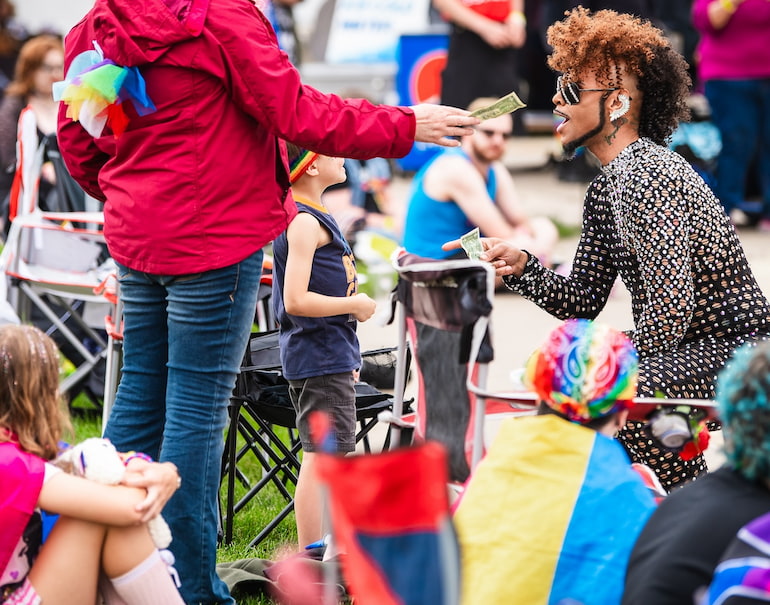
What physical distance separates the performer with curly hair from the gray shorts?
0.54 meters

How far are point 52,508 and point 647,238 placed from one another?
1822 mm

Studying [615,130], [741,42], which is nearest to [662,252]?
[615,130]

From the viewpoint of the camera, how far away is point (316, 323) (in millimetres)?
3713

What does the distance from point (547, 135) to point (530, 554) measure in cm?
1156

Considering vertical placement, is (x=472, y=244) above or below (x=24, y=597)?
above

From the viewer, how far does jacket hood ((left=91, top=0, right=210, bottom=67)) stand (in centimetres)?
303

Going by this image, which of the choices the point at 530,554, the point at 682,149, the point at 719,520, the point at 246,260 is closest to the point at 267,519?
the point at 246,260

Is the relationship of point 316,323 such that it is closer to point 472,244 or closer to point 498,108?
point 472,244

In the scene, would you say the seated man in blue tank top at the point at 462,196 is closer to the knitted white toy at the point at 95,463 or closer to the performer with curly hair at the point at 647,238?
the performer with curly hair at the point at 647,238

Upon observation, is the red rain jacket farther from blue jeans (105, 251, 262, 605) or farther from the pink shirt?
the pink shirt

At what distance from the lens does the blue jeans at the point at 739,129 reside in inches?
348

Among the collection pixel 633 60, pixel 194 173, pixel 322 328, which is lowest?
pixel 322 328

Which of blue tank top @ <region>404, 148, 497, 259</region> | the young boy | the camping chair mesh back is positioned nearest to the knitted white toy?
the camping chair mesh back

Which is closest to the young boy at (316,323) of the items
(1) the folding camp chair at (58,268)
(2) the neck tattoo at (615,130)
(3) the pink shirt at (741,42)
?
(2) the neck tattoo at (615,130)
